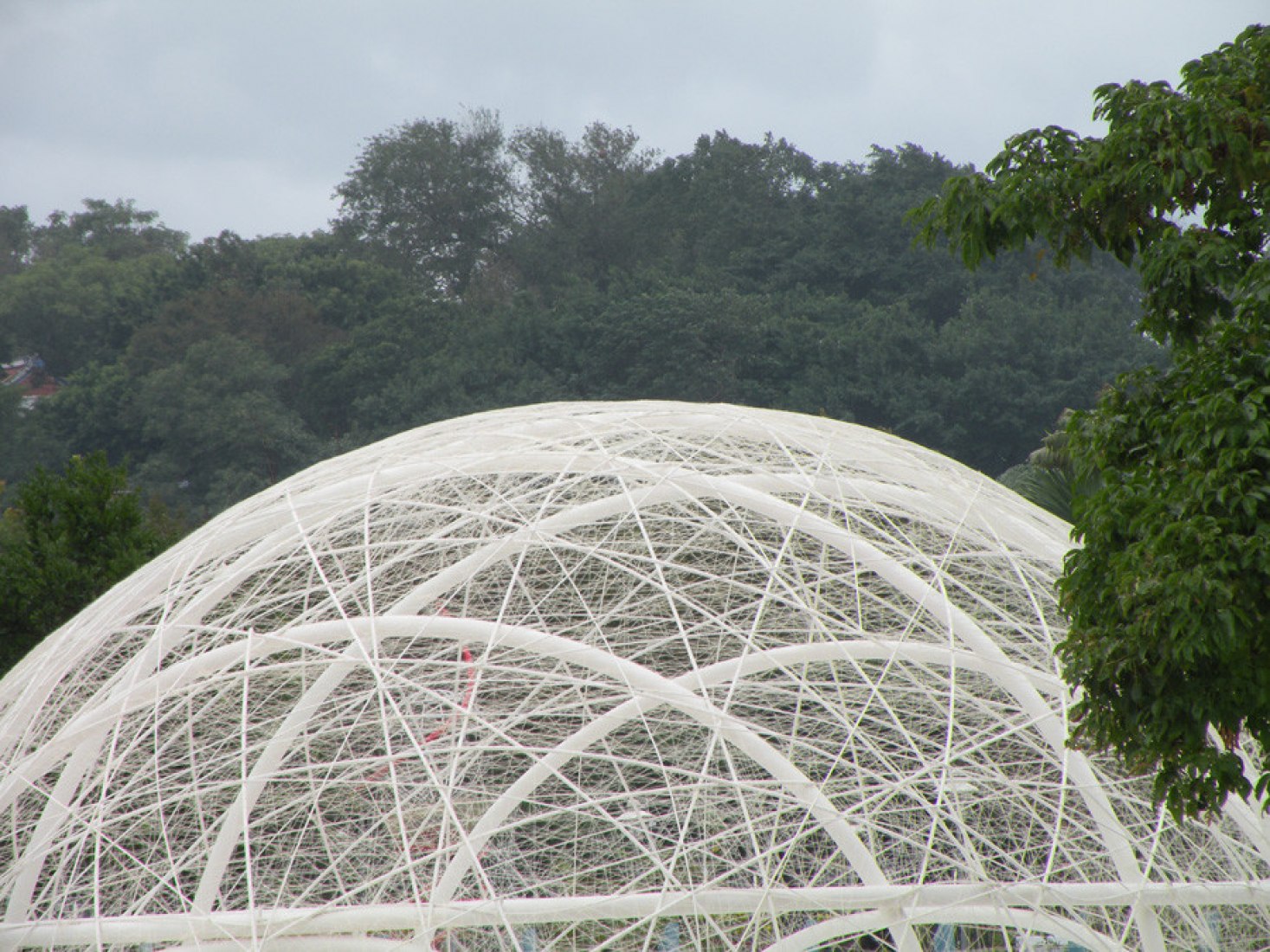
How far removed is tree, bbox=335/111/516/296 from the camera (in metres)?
72.1

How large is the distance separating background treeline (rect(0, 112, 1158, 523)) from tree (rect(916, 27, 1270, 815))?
40.9m

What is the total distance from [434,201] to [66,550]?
5294cm

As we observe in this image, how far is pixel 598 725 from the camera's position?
12.0 m

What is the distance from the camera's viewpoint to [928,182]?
6619cm

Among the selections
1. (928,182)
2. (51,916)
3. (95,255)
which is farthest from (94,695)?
(95,255)

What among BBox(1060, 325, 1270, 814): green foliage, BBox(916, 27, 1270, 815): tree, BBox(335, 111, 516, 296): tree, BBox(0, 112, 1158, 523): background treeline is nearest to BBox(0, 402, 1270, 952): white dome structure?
BBox(1060, 325, 1270, 814): green foliage

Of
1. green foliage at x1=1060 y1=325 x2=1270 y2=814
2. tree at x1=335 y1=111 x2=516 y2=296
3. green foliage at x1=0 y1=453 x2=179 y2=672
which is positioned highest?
tree at x1=335 y1=111 x2=516 y2=296

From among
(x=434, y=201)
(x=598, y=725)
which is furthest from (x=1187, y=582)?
(x=434, y=201)

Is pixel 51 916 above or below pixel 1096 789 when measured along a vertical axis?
below

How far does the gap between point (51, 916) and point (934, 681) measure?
28.6 feet

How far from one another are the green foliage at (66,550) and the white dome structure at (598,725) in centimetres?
650

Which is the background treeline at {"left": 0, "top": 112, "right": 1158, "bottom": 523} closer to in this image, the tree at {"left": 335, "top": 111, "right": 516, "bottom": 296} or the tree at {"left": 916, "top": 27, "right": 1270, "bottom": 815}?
the tree at {"left": 335, "top": 111, "right": 516, "bottom": 296}

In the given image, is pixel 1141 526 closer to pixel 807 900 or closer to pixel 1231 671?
pixel 1231 671

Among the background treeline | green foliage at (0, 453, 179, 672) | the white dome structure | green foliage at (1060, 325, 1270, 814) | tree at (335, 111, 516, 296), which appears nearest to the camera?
green foliage at (1060, 325, 1270, 814)
